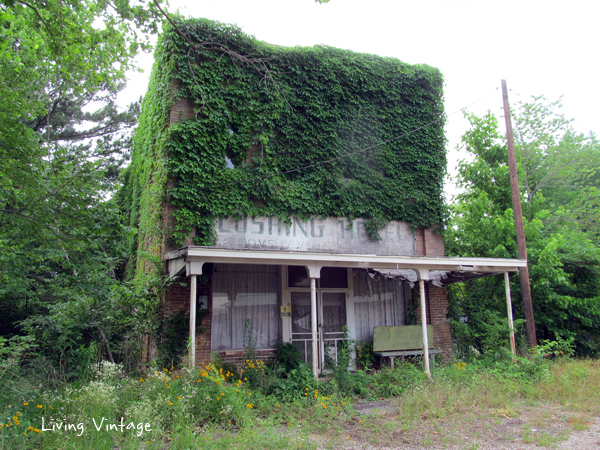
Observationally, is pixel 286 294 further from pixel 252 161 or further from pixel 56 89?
pixel 56 89

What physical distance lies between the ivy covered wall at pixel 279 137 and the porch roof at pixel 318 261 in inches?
80.1

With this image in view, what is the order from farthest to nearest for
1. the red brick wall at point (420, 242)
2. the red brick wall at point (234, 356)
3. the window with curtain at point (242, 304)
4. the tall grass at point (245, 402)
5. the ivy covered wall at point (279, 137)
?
the red brick wall at point (420, 242) < the ivy covered wall at point (279, 137) < the window with curtain at point (242, 304) < the red brick wall at point (234, 356) < the tall grass at point (245, 402)

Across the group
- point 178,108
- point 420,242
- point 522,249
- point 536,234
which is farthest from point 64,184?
point 536,234

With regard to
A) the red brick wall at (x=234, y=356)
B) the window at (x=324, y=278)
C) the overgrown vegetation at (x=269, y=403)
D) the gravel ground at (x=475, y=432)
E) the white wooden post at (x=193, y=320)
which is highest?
the window at (x=324, y=278)

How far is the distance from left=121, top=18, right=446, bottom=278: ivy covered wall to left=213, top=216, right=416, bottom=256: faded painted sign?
277mm

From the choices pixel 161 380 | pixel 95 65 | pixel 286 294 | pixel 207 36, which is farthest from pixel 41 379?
pixel 207 36

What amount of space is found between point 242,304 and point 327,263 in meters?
2.50

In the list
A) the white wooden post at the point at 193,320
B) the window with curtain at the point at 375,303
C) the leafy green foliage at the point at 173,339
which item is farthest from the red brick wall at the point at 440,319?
the white wooden post at the point at 193,320

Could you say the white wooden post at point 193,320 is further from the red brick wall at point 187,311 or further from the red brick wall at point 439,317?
the red brick wall at point 439,317

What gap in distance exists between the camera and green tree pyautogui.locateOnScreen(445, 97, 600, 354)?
496 inches

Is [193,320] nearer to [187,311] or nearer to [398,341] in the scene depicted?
[187,311]

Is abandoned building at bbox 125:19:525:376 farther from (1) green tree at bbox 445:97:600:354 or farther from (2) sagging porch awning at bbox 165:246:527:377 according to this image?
(1) green tree at bbox 445:97:600:354

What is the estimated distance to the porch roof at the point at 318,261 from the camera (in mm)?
8382

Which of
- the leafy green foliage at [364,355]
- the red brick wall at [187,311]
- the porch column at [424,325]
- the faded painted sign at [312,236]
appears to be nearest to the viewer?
the porch column at [424,325]
